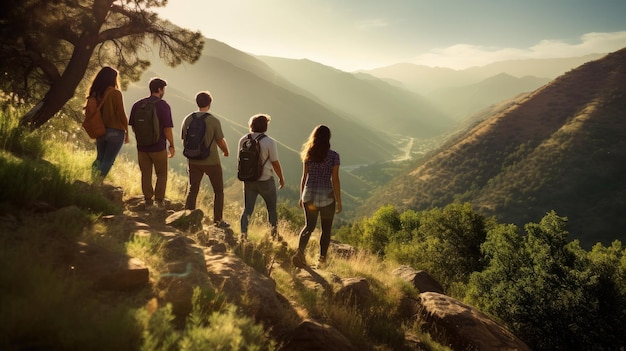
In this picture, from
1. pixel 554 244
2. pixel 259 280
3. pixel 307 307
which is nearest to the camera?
pixel 259 280

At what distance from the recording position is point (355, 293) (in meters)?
5.18

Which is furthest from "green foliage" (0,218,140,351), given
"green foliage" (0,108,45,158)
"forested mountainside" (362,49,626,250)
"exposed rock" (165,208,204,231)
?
"forested mountainside" (362,49,626,250)

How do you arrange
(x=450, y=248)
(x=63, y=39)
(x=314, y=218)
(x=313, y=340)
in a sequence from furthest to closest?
(x=450, y=248), (x=63, y=39), (x=314, y=218), (x=313, y=340)

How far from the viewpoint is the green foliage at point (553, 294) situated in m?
22.4

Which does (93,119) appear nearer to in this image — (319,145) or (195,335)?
(319,145)

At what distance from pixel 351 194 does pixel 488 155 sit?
7743cm

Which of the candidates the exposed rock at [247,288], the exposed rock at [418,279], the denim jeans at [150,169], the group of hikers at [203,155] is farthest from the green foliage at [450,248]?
the exposed rock at [247,288]

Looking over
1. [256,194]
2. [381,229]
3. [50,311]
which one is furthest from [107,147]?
[381,229]

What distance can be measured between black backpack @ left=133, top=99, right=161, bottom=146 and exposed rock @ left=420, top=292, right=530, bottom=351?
5421 millimetres

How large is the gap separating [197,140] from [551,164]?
124 m

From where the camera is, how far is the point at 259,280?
4.09m

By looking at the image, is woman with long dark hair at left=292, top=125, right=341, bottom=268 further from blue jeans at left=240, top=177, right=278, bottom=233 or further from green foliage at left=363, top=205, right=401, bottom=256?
green foliage at left=363, top=205, right=401, bottom=256

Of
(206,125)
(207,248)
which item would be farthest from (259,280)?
(206,125)

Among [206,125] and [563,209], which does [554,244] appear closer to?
[206,125]
